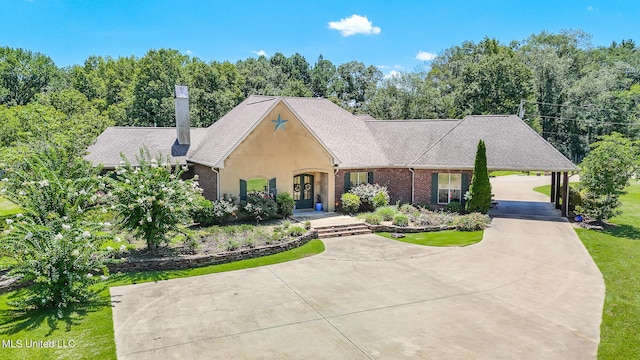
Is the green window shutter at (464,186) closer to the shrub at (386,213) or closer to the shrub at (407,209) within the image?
the shrub at (407,209)

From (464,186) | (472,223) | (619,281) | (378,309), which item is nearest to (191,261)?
(378,309)

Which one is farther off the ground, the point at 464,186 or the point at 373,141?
the point at 373,141

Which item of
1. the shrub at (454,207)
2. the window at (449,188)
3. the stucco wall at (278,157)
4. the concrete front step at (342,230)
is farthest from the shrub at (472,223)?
the stucco wall at (278,157)

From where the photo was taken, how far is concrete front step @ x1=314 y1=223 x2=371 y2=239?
19.4 meters

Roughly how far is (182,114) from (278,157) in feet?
24.1

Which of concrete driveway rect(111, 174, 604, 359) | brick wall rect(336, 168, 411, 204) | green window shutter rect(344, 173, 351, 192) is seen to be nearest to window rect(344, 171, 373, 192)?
green window shutter rect(344, 173, 351, 192)

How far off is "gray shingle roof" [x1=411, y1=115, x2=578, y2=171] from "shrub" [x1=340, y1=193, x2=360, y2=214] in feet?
14.1

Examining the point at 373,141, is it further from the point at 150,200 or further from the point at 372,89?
the point at 372,89

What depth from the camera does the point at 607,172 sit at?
2042cm

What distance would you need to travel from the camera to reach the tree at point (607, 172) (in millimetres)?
20156

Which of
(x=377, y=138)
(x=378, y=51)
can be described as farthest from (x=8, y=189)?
(x=378, y=51)

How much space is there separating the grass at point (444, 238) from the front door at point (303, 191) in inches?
215

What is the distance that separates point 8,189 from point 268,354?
9.97 meters

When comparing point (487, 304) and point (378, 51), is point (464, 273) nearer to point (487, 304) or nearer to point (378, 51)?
point (487, 304)
